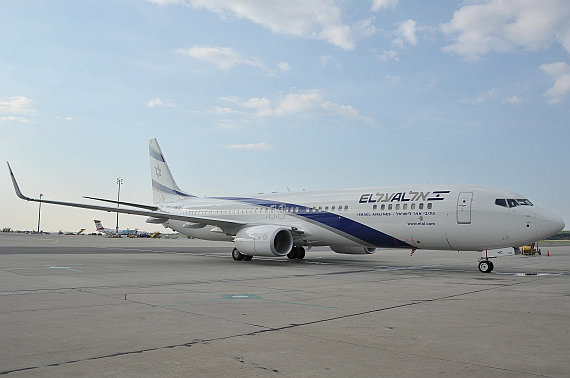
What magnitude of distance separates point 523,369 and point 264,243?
1441 cm

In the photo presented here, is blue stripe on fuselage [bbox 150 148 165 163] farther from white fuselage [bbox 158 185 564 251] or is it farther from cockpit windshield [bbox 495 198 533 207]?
cockpit windshield [bbox 495 198 533 207]

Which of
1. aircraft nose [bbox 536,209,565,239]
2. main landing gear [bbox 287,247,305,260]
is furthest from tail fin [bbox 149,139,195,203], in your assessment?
aircraft nose [bbox 536,209,565,239]

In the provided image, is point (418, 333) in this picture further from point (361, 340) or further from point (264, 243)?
point (264, 243)

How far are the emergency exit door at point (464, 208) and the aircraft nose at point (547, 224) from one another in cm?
206

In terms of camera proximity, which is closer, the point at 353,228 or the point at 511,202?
the point at 511,202

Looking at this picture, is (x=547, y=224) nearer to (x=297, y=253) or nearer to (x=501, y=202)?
(x=501, y=202)

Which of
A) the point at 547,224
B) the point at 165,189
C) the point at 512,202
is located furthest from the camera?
the point at 165,189

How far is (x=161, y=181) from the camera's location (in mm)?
28969

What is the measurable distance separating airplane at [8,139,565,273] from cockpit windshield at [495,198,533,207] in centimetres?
3

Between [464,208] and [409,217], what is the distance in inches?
78.2

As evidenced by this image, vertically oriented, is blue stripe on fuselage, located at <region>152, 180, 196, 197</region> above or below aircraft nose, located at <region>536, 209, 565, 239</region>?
above

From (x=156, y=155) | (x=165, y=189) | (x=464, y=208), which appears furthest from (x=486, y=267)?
(x=156, y=155)

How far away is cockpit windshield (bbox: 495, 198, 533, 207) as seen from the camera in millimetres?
14752

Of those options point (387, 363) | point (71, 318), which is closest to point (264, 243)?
point (71, 318)
